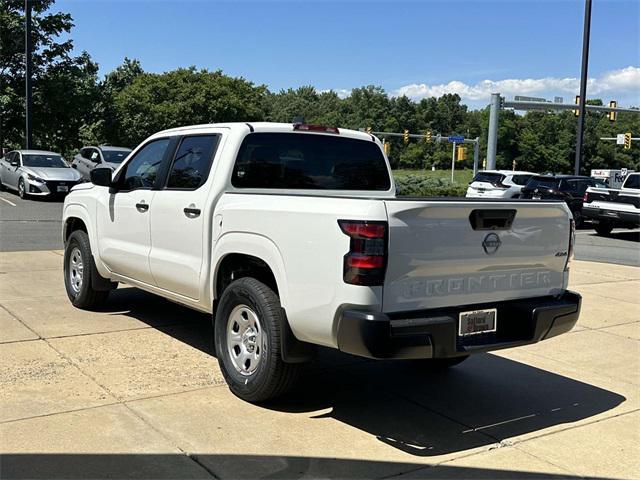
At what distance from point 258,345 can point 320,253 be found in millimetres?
950

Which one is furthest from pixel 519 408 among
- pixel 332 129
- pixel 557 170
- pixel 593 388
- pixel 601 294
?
pixel 557 170

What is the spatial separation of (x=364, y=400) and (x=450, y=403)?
62 centimetres

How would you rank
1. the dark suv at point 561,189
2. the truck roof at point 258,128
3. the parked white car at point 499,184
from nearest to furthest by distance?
the truck roof at point 258,128
the dark suv at point 561,189
the parked white car at point 499,184

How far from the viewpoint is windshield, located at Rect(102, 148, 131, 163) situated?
70.4 ft

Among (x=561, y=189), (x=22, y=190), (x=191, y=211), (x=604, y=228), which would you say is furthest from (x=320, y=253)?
(x=561, y=189)

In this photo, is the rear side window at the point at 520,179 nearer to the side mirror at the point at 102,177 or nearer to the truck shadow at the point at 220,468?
the side mirror at the point at 102,177

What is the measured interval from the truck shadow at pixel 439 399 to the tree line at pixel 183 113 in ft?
97.3

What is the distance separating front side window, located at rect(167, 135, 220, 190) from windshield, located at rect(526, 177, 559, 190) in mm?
18484

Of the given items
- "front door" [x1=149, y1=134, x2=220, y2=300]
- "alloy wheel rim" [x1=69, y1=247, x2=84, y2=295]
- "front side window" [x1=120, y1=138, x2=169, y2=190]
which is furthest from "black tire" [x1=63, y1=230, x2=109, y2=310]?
"front door" [x1=149, y1=134, x2=220, y2=300]

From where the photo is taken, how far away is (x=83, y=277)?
6.85 m

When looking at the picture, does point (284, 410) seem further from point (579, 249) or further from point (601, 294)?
point (579, 249)

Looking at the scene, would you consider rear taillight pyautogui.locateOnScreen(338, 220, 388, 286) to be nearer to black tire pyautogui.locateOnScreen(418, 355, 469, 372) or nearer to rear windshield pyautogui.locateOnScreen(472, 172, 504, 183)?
black tire pyautogui.locateOnScreen(418, 355, 469, 372)

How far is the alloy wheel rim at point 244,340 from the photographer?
447 centimetres

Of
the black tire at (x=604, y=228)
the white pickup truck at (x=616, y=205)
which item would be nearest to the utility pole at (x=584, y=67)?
the black tire at (x=604, y=228)
